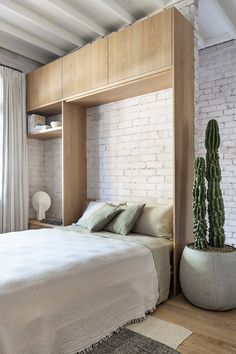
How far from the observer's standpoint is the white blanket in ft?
A: 4.84

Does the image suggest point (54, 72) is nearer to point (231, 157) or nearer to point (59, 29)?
point (59, 29)

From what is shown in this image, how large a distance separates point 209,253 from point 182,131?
1.06 m

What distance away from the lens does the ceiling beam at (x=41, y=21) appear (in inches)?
112

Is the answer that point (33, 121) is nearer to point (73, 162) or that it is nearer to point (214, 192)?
point (73, 162)

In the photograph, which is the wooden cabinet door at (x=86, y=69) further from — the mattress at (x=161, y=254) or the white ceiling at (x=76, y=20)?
the mattress at (x=161, y=254)

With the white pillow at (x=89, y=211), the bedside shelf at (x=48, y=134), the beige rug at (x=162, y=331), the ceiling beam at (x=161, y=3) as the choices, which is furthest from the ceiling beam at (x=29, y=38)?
the beige rug at (x=162, y=331)

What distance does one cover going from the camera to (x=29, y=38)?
348 cm

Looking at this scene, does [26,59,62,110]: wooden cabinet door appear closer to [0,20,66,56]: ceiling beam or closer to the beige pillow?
[0,20,66,56]: ceiling beam

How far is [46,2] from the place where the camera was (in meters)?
2.85

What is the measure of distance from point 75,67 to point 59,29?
48cm

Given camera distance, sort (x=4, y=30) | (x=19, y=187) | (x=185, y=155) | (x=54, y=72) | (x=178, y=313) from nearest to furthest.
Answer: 1. (x=178, y=313)
2. (x=185, y=155)
3. (x=4, y=30)
4. (x=54, y=72)
5. (x=19, y=187)

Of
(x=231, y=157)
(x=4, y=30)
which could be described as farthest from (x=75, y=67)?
(x=231, y=157)

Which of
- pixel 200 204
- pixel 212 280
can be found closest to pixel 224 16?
pixel 200 204

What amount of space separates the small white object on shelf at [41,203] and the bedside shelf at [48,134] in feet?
2.53
